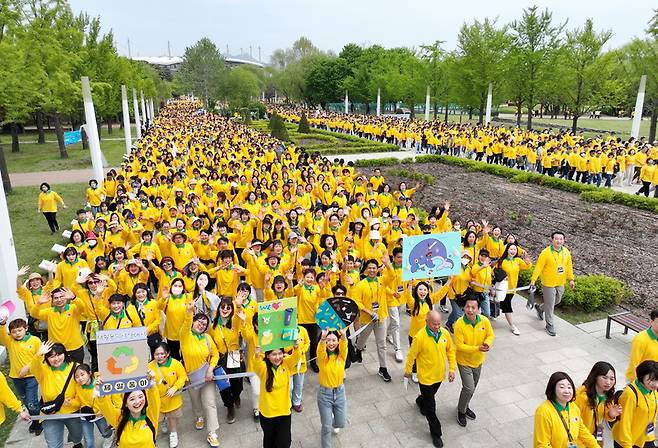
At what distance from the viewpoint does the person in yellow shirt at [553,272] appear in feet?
24.3

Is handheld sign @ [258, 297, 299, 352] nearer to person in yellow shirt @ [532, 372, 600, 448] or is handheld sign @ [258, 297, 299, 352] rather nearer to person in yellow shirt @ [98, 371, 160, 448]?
person in yellow shirt @ [98, 371, 160, 448]

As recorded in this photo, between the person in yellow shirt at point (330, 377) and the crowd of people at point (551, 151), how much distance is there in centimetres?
1528

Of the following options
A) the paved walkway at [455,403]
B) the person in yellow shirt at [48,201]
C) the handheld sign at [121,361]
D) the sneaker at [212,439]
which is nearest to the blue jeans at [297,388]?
the paved walkway at [455,403]

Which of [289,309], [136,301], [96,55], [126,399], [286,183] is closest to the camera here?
[126,399]

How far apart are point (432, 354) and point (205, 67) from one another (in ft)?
237

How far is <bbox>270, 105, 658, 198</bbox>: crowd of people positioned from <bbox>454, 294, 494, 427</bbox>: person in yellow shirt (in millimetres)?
13938

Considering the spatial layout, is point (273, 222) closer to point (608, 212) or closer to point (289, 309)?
point (289, 309)

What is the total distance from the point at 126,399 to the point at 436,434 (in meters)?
3.21

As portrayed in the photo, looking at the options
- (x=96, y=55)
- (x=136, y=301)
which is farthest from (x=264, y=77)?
(x=136, y=301)

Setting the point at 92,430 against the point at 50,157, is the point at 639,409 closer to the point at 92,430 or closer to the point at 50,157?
the point at 92,430

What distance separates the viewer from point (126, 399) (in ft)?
13.5

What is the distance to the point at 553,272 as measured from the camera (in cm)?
741

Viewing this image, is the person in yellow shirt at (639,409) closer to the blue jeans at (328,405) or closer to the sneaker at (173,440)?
the blue jeans at (328,405)

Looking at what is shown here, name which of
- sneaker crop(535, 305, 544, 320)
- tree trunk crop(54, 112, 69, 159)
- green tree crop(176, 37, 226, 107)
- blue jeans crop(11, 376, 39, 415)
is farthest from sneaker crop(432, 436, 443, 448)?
green tree crop(176, 37, 226, 107)
